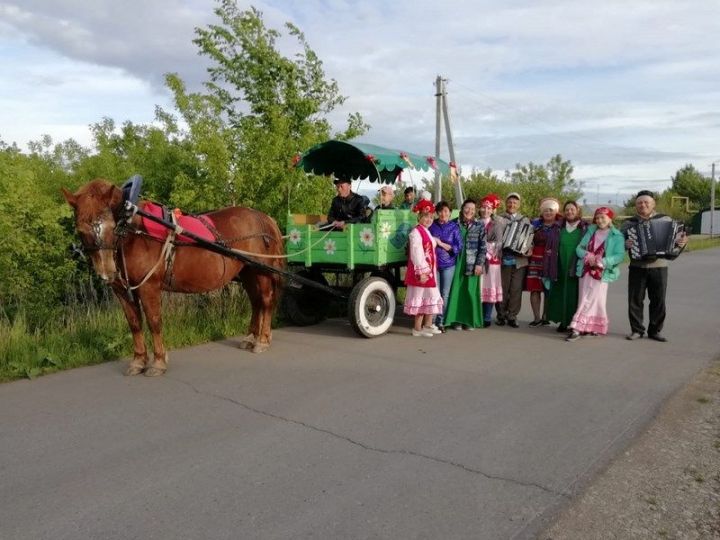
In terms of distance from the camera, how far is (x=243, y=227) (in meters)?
7.11

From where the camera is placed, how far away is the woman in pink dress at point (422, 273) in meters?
7.86

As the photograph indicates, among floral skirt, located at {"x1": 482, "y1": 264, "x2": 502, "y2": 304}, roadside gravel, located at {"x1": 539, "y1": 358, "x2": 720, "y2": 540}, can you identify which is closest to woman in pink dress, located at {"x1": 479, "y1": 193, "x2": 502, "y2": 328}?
floral skirt, located at {"x1": 482, "y1": 264, "x2": 502, "y2": 304}

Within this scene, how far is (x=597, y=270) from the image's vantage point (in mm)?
7727

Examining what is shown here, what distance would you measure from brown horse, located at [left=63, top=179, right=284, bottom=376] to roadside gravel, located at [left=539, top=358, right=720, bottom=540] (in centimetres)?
414

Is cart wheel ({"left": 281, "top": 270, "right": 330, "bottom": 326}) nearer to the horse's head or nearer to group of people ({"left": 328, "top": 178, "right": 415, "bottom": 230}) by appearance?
group of people ({"left": 328, "top": 178, "right": 415, "bottom": 230})

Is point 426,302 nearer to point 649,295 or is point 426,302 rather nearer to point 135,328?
point 649,295

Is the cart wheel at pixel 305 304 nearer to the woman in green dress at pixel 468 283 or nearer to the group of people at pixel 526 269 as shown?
the group of people at pixel 526 269

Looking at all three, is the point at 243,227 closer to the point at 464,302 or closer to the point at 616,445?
the point at 464,302

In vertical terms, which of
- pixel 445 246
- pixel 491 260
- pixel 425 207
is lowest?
pixel 491 260

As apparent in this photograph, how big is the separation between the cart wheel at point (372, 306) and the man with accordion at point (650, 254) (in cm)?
313

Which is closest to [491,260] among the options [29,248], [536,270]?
[536,270]

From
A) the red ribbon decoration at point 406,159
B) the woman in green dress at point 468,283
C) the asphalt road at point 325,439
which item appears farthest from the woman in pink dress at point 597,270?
the red ribbon decoration at point 406,159

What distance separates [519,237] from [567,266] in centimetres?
77

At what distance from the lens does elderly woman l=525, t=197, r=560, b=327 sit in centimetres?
841
